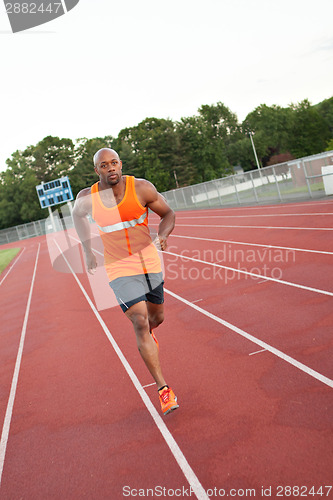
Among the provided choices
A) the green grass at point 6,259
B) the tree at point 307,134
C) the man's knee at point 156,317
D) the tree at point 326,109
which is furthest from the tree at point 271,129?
the man's knee at point 156,317

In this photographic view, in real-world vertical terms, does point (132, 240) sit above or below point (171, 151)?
below

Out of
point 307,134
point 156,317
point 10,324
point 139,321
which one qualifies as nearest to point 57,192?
point 10,324

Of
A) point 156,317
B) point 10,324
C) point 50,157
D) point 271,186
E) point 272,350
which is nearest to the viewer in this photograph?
point 156,317

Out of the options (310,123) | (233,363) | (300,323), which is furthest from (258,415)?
(310,123)

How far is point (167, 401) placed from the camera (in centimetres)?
423

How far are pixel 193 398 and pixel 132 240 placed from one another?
1.44 m

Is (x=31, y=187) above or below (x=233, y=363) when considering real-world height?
Answer: above

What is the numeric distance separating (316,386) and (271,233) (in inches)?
394

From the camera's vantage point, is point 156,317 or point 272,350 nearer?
point 156,317

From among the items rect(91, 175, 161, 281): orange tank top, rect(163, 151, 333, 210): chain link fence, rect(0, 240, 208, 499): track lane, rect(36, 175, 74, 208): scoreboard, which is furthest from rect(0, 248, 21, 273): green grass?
rect(91, 175, 161, 281): orange tank top

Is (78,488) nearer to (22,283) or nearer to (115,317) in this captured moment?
(115,317)

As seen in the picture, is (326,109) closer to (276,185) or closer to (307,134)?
(307,134)

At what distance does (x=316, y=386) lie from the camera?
4184 millimetres

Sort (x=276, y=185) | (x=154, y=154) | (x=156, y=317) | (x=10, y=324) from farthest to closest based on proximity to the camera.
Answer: (x=154, y=154) < (x=276, y=185) < (x=10, y=324) < (x=156, y=317)
